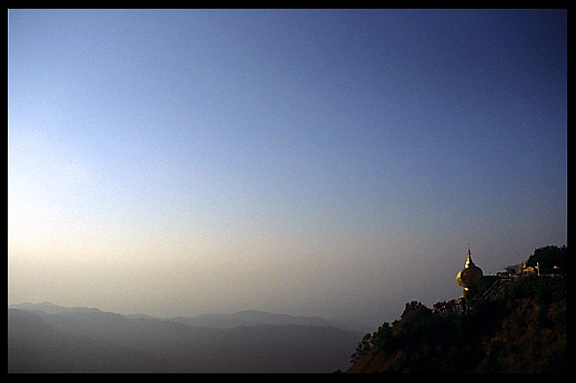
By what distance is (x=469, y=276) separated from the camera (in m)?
28.1

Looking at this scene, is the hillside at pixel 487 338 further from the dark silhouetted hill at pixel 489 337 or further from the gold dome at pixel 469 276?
the gold dome at pixel 469 276

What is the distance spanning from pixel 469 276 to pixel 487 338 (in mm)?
6231

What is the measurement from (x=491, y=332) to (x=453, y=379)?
10.3 m

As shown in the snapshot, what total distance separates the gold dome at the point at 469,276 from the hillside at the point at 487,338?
1.75 meters

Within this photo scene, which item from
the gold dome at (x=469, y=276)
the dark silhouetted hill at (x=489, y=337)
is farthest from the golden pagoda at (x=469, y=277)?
the dark silhouetted hill at (x=489, y=337)

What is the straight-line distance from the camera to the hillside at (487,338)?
2009cm

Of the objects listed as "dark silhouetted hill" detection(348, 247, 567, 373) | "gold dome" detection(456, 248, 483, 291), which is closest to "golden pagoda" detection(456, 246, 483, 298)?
"gold dome" detection(456, 248, 483, 291)

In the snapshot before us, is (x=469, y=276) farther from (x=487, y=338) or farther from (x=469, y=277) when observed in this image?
(x=487, y=338)

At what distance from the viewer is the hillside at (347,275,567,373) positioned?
2009 cm

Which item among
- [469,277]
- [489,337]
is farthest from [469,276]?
[489,337]

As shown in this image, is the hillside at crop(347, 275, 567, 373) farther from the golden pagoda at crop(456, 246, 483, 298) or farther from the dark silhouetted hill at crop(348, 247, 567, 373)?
the golden pagoda at crop(456, 246, 483, 298)
